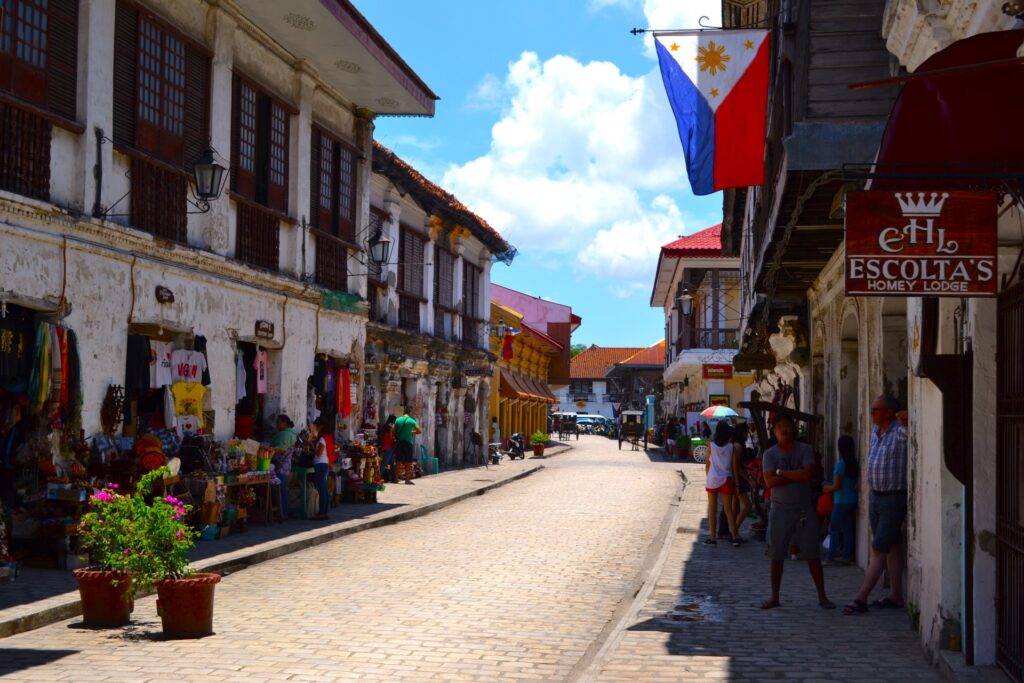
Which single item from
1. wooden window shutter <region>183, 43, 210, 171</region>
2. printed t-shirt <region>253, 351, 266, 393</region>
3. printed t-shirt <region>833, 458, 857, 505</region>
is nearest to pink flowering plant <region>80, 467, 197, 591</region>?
printed t-shirt <region>833, 458, 857, 505</region>

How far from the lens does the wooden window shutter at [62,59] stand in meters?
11.4

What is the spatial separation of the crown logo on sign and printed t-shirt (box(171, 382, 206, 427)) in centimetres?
1008

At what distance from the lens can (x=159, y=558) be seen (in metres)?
8.19

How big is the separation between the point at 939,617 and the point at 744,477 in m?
8.00

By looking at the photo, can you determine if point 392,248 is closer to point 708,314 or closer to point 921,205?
point 921,205

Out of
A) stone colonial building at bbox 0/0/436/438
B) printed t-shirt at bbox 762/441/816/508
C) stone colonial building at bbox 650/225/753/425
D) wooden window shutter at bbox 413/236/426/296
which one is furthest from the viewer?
stone colonial building at bbox 650/225/753/425

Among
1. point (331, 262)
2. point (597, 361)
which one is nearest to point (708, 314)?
point (331, 262)

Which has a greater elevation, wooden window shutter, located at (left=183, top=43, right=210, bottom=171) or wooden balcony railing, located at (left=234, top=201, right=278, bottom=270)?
wooden window shutter, located at (left=183, top=43, right=210, bottom=171)

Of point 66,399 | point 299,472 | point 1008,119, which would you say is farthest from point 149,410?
point 1008,119

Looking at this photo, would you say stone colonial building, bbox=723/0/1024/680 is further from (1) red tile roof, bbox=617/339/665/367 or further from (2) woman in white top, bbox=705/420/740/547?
(1) red tile roof, bbox=617/339/665/367

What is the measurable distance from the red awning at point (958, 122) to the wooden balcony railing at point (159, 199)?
30.0ft

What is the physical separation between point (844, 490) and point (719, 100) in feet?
13.2

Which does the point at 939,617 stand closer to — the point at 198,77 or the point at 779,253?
the point at 779,253

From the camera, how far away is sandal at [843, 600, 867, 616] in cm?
933
